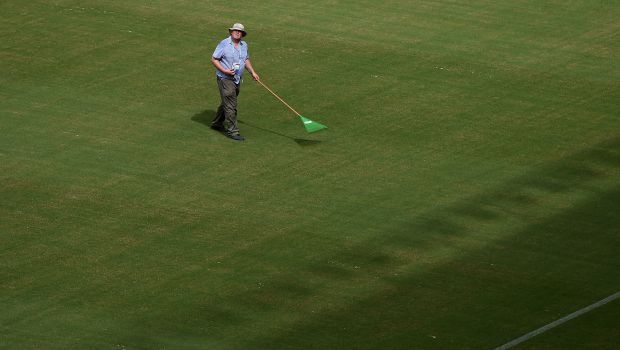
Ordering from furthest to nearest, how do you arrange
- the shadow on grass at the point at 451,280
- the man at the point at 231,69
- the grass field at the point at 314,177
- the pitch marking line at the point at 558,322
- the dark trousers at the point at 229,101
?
the dark trousers at the point at 229,101 → the man at the point at 231,69 → the grass field at the point at 314,177 → the shadow on grass at the point at 451,280 → the pitch marking line at the point at 558,322

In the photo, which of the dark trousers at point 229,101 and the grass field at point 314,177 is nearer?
the grass field at point 314,177

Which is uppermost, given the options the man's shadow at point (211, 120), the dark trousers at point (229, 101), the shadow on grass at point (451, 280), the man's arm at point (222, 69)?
the man's arm at point (222, 69)

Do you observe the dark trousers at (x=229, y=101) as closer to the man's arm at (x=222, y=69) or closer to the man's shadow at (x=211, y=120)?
the man's arm at (x=222, y=69)

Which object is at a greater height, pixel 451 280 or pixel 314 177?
pixel 314 177

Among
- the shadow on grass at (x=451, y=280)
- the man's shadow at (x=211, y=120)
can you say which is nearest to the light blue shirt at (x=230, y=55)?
the man's shadow at (x=211, y=120)

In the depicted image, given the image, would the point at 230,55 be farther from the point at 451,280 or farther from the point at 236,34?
the point at 451,280

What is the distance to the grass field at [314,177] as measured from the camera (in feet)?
53.9

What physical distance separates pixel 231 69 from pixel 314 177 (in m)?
2.57

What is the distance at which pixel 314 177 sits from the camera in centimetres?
2075

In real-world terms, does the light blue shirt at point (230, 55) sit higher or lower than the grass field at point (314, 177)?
higher

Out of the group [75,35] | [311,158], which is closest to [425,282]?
[311,158]

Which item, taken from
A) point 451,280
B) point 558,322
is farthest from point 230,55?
point 558,322

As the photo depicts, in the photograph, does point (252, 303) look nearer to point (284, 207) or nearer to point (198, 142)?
point (284, 207)

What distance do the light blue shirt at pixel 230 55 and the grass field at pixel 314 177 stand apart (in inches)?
46.2
